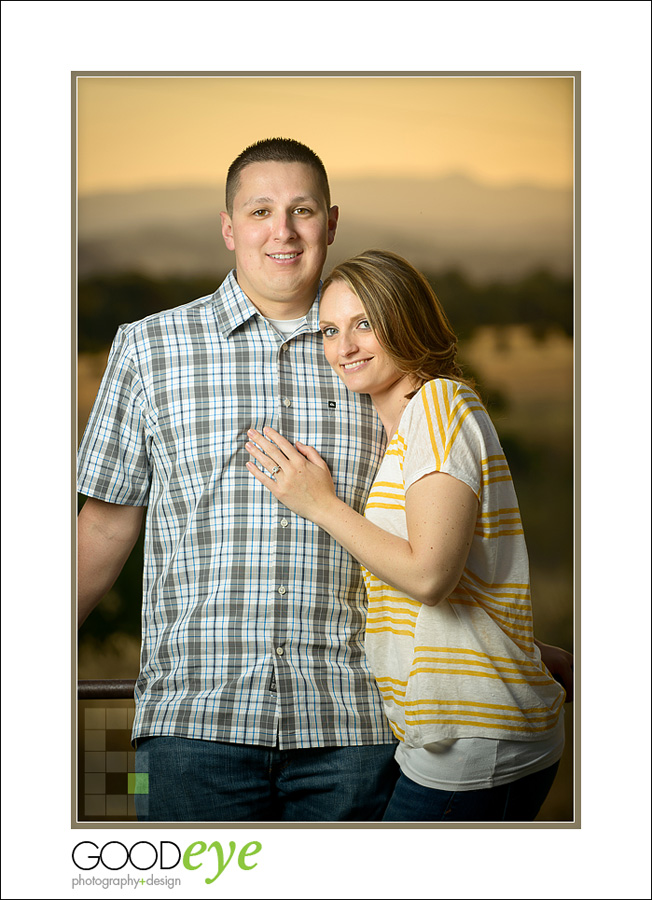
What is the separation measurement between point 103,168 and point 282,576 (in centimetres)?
103

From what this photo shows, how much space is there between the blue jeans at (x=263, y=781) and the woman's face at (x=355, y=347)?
0.80m

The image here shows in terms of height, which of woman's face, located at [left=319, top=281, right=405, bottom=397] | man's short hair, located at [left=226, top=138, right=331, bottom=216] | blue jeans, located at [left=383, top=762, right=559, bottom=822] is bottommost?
blue jeans, located at [left=383, top=762, right=559, bottom=822]

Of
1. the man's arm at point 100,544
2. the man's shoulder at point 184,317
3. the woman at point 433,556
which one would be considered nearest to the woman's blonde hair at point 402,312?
the woman at point 433,556

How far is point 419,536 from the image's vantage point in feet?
5.94

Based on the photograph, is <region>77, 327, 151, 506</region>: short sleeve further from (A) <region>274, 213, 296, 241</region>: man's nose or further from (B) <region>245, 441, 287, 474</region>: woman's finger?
Answer: (A) <region>274, 213, 296, 241</region>: man's nose

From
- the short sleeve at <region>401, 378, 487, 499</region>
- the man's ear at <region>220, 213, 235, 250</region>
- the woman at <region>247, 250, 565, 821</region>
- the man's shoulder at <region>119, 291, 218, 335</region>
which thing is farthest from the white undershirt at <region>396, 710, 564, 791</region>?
the man's ear at <region>220, 213, 235, 250</region>

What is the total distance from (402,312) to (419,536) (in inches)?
20.2

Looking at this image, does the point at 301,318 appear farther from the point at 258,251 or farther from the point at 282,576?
the point at 282,576

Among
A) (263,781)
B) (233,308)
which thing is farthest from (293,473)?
(263,781)

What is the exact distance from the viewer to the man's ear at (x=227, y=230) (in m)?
2.10

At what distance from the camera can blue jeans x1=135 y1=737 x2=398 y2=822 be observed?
1.95 meters

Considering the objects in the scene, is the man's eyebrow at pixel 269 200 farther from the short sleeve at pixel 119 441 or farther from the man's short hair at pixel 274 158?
the short sleeve at pixel 119 441

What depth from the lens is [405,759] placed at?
6.35 feet
